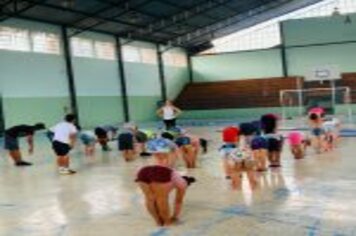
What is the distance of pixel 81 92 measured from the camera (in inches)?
1326

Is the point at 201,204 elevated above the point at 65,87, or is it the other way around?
the point at 65,87

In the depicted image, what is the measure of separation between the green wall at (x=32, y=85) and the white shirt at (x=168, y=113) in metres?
8.37

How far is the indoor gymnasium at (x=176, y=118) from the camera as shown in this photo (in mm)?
8453

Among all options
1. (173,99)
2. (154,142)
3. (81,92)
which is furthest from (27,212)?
(173,99)

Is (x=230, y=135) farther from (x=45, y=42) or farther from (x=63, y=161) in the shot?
(x=45, y=42)

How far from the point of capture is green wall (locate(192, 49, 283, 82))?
45781 millimetres

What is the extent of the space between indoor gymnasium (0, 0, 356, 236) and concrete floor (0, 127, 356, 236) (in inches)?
1.5

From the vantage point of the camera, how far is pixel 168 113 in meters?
23.5

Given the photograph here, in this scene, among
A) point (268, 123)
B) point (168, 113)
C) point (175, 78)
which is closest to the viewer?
point (268, 123)

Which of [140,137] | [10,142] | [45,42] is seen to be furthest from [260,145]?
[45,42]

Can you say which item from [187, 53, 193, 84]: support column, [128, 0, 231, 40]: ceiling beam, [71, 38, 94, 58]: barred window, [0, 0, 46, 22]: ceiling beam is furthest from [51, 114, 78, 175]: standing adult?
[187, 53, 193, 84]: support column

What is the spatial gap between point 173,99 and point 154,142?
34.2 metres

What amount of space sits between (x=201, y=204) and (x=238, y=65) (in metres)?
38.1

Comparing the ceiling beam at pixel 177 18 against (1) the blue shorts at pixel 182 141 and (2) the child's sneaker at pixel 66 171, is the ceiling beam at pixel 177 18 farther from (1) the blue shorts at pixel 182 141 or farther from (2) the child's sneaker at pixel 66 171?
(2) the child's sneaker at pixel 66 171
